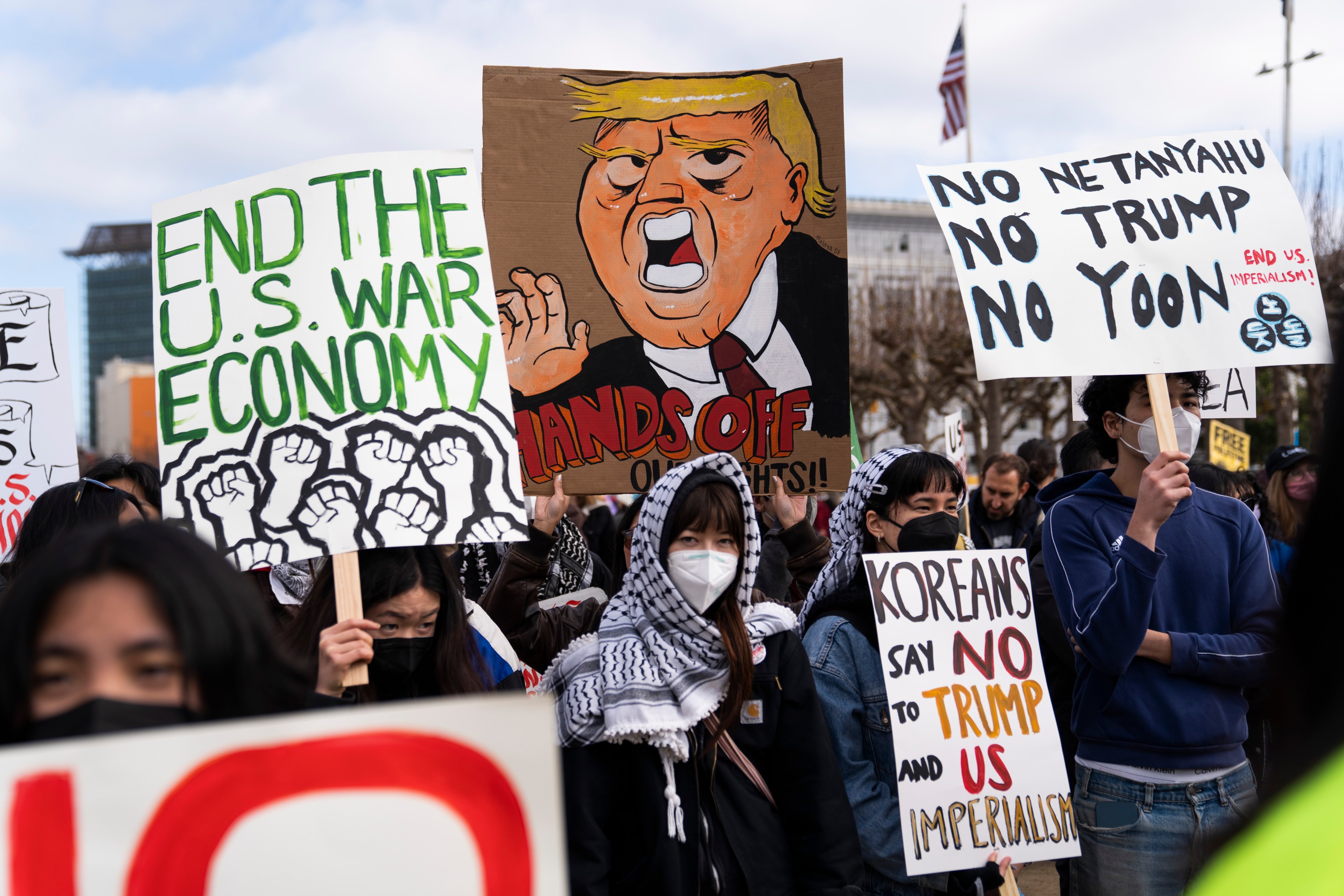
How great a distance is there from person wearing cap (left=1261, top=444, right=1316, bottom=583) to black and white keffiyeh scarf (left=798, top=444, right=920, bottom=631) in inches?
122

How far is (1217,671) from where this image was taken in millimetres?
2727

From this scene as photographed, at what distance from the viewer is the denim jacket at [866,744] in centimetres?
284

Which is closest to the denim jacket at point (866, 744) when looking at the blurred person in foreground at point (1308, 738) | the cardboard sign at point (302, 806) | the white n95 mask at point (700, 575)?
the white n95 mask at point (700, 575)

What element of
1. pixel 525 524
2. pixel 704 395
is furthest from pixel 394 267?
pixel 704 395

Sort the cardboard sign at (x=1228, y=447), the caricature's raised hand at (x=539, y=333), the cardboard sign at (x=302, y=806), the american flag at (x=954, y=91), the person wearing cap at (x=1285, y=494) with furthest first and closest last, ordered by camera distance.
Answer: the american flag at (x=954, y=91) → the cardboard sign at (x=1228, y=447) → the person wearing cap at (x=1285, y=494) → the caricature's raised hand at (x=539, y=333) → the cardboard sign at (x=302, y=806)

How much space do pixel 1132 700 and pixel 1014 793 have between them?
404mm

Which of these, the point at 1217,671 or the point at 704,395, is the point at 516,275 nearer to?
the point at 704,395

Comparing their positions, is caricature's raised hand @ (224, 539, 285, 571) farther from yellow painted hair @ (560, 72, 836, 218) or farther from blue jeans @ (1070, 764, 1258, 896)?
blue jeans @ (1070, 764, 1258, 896)

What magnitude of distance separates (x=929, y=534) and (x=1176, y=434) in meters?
0.77

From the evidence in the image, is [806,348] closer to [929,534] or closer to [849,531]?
[849,531]

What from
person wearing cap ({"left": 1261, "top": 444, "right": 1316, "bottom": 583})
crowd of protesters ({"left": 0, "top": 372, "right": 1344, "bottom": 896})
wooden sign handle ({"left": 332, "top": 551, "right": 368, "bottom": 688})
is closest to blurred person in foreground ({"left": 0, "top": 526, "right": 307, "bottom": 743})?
crowd of protesters ({"left": 0, "top": 372, "right": 1344, "bottom": 896})

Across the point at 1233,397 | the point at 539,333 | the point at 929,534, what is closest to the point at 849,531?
the point at 929,534

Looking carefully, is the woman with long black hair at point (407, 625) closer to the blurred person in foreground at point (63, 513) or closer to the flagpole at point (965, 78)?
the blurred person in foreground at point (63, 513)

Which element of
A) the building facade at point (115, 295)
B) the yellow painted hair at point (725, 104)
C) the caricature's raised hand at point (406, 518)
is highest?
the building facade at point (115, 295)
